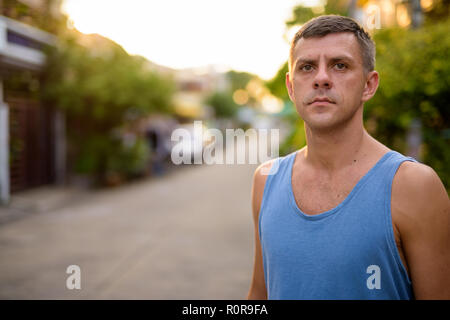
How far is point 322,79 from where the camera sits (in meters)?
1.38

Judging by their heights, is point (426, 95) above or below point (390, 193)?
above

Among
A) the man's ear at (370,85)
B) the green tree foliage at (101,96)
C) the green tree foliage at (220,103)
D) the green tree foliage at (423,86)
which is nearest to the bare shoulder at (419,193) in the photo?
the man's ear at (370,85)

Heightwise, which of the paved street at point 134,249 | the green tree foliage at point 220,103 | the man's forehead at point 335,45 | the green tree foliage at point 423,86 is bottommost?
the paved street at point 134,249

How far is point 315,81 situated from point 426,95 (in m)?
4.18

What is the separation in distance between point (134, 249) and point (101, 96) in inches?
295

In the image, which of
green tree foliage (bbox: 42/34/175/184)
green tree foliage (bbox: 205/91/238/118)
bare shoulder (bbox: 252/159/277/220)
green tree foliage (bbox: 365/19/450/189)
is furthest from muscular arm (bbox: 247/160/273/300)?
green tree foliage (bbox: 205/91/238/118)

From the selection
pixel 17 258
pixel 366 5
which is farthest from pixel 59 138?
pixel 366 5

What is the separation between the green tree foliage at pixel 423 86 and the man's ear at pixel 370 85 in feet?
11.5

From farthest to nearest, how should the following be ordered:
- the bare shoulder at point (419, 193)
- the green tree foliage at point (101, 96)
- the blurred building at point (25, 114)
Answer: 1. the green tree foliage at point (101, 96)
2. the blurred building at point (25, 114)
3. the bare shoulder at point (419, 193)

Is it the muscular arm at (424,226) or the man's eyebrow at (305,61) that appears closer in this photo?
the muscular arm at (424,226)

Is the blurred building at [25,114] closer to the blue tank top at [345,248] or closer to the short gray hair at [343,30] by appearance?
the short gray hair at [343,30]

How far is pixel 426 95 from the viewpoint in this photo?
4.95 meters

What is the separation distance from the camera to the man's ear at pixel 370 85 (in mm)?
1425
